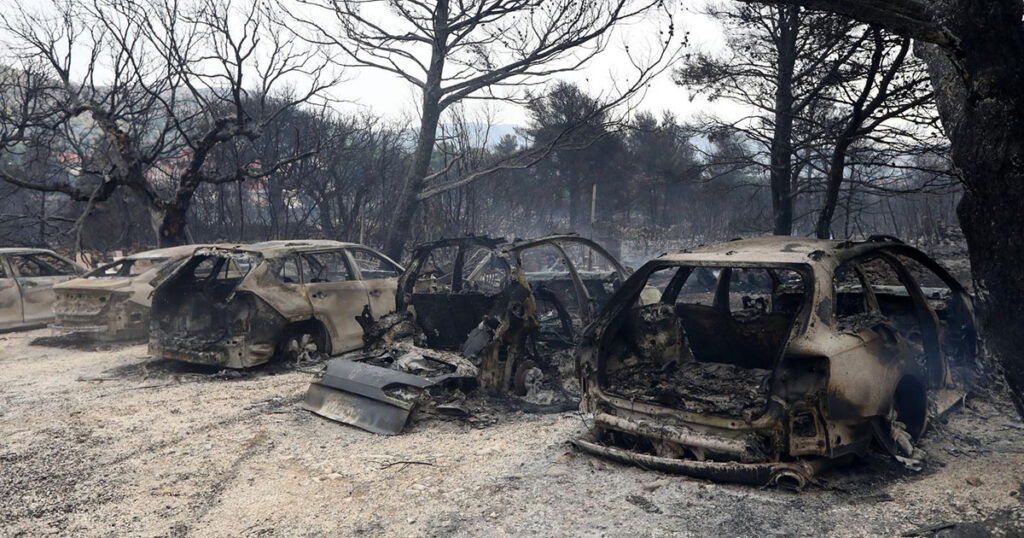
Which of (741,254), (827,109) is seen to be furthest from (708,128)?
(741,254)

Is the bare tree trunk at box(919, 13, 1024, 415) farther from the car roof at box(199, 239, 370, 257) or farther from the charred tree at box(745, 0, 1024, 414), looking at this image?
the car roof at box(199, 239, 370, 257)

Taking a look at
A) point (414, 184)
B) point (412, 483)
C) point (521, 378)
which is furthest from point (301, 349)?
point (414, 184)

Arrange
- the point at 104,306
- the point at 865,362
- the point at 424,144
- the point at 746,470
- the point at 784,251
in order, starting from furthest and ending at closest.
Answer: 1. the point at 424,144
2. the point at 104,306
3. the point at 784,251
4. the point at 865,362
5. the point at 746,470

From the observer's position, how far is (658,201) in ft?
124

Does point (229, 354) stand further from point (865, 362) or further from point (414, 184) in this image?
point (414, 184)

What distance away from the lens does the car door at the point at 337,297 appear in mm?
8133

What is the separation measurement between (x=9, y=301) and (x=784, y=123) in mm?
14507

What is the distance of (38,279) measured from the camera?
11180 millimetres

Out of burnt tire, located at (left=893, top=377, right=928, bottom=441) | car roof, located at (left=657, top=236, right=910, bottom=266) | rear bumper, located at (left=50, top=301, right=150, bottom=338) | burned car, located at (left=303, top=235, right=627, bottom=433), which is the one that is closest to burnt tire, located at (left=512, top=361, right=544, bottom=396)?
burned car, located at (left=303, top=235, right=627, bottom=433)

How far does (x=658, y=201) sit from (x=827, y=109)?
2399 centimetres

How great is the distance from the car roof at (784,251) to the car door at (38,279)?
35.8ft

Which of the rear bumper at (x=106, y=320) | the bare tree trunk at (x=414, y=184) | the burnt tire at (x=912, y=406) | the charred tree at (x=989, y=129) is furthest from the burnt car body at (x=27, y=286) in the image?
the burnt tire at (x=912, y=406)

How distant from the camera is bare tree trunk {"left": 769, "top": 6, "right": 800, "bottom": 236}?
12.9 m

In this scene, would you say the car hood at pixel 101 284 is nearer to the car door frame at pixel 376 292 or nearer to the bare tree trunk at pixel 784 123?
the car door frame at pixel 376 292
